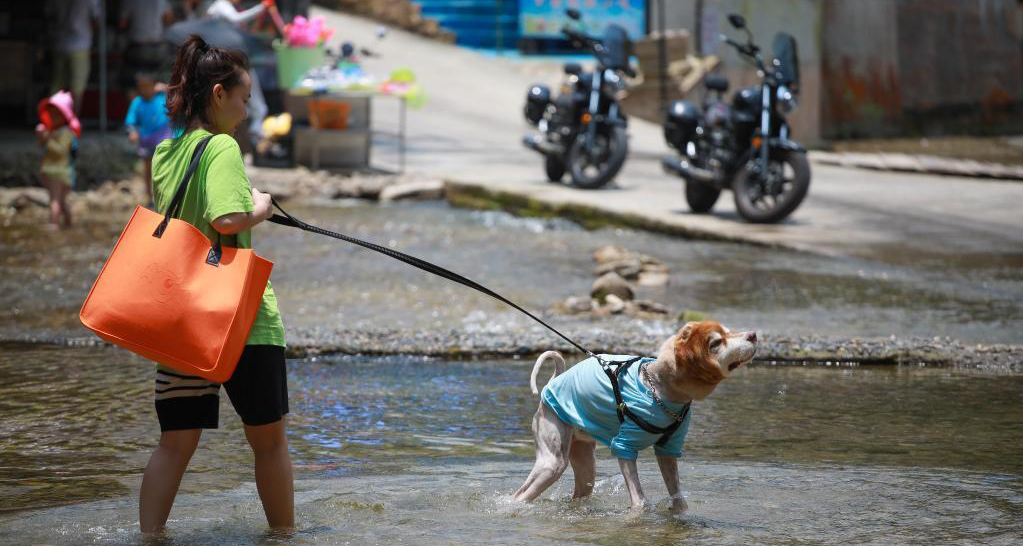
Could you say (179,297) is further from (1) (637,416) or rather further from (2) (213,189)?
(1) (637,416)

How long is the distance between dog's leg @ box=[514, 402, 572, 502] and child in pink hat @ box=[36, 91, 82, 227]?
868cm

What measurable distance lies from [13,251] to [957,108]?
17.5 metres

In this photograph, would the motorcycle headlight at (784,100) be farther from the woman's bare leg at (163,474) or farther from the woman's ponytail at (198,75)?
the woman's bare leg at (163,474)

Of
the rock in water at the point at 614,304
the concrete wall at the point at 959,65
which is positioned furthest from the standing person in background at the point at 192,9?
the concrete wall at the point at 959,65

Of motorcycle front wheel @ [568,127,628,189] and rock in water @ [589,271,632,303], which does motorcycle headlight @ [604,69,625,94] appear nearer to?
motorcycle front wheel @ [568,127,628,189]

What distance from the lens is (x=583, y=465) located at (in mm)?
4531

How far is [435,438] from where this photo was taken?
18.0 feet

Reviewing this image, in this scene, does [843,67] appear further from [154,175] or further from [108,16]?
[154,175]

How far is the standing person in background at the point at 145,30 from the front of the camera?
17484 millimetres

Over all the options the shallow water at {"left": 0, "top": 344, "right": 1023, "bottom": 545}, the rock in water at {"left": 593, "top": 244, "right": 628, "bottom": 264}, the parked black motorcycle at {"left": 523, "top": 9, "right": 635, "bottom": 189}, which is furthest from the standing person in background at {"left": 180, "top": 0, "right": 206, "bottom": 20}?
the shallow water at {"left": 0, "top": 344, "right": 1023, "bottom": 545}

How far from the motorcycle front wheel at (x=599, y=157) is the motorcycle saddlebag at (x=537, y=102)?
3.10ft

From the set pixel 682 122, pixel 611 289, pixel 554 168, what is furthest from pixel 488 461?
pixel 554 168

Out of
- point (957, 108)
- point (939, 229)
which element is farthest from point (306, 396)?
point (957, 108)

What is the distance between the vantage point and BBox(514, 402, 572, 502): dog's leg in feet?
14.1
